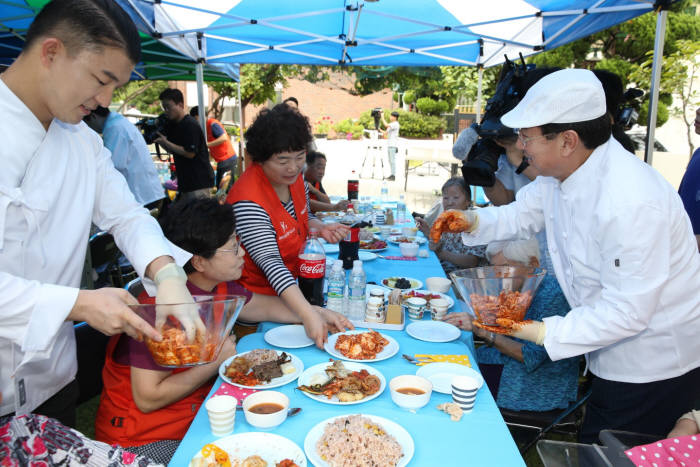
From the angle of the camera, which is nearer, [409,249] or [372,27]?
[409,249]

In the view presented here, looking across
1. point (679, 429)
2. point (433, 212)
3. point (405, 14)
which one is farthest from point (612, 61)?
point (679, 429)

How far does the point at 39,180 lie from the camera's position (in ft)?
4.70

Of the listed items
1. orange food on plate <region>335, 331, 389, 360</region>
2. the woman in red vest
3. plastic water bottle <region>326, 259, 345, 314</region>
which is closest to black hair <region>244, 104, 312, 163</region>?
the woman in red vest

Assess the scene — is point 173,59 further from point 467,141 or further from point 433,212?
point 467,141

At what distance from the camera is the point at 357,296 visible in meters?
2.37

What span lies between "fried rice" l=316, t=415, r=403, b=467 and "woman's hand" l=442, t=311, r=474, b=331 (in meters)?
1.02

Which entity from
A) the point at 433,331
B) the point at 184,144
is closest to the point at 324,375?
the point at 433,331

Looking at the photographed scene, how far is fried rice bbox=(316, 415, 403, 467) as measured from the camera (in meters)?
1.25

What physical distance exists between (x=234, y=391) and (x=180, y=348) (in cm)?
40

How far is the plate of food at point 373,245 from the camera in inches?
152

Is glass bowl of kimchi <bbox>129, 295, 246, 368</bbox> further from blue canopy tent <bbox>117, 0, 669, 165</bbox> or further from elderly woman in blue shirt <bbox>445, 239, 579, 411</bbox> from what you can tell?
blue canopy tent <bbox>117, 0, 669, 165</bbox>

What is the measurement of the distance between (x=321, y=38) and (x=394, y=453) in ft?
18.4

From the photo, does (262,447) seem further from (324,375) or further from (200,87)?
(200,87)

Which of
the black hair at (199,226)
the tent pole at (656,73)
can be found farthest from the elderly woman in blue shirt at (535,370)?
the tent pole at (656,73)
